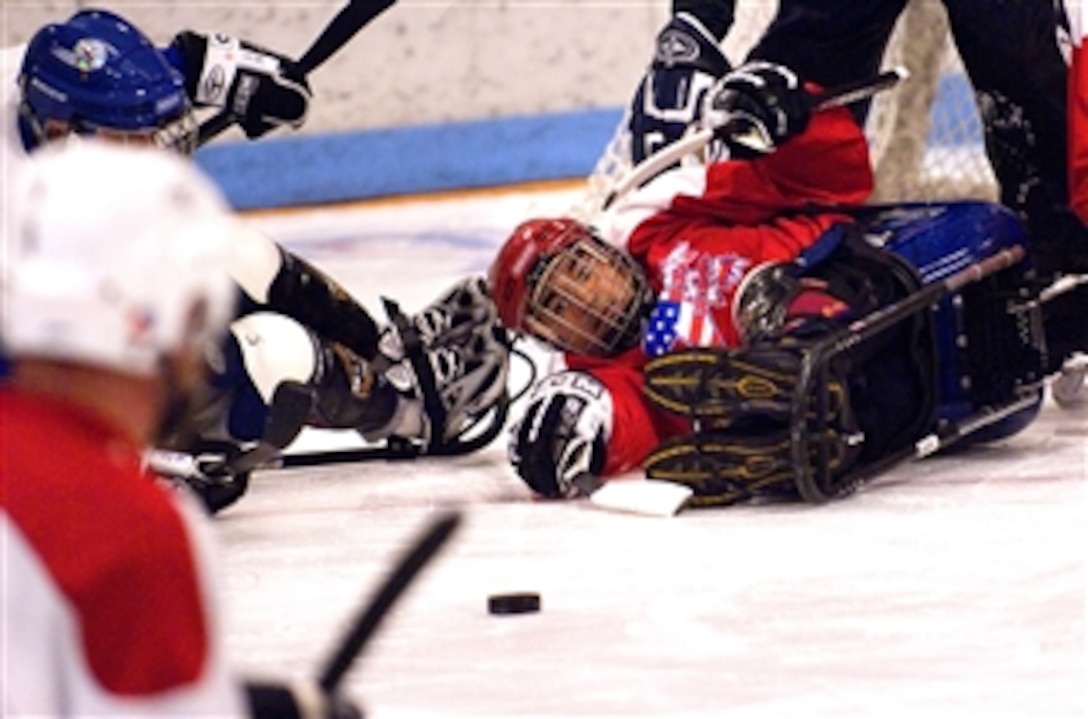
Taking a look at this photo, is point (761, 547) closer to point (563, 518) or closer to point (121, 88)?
point (563, 518)

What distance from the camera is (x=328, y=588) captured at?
3.21 m

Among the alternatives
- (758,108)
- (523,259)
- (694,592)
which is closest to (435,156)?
(523,259)

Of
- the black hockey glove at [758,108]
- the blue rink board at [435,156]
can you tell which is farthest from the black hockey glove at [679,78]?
the blue rink board at [435,156]

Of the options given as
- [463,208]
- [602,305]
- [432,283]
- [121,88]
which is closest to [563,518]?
[602,305]

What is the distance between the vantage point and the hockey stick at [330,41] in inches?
150

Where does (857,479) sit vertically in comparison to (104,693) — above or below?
below

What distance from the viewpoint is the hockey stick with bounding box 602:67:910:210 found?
3592 mm

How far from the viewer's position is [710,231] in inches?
147

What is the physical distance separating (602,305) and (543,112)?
3.38m

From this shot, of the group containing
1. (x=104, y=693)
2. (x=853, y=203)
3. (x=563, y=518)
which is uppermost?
(x=104, y=693)

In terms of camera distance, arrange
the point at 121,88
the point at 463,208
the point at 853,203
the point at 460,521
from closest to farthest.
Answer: the point at 460,521 → the point at 121,88 → the point at 853,203 → the point at 463,208

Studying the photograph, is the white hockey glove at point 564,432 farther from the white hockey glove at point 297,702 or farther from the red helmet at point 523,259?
the white hockey glove at point 297,702

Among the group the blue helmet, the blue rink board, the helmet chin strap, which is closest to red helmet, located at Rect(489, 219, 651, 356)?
the blue helmet

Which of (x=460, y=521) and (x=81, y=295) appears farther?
(x=460, y=521)
